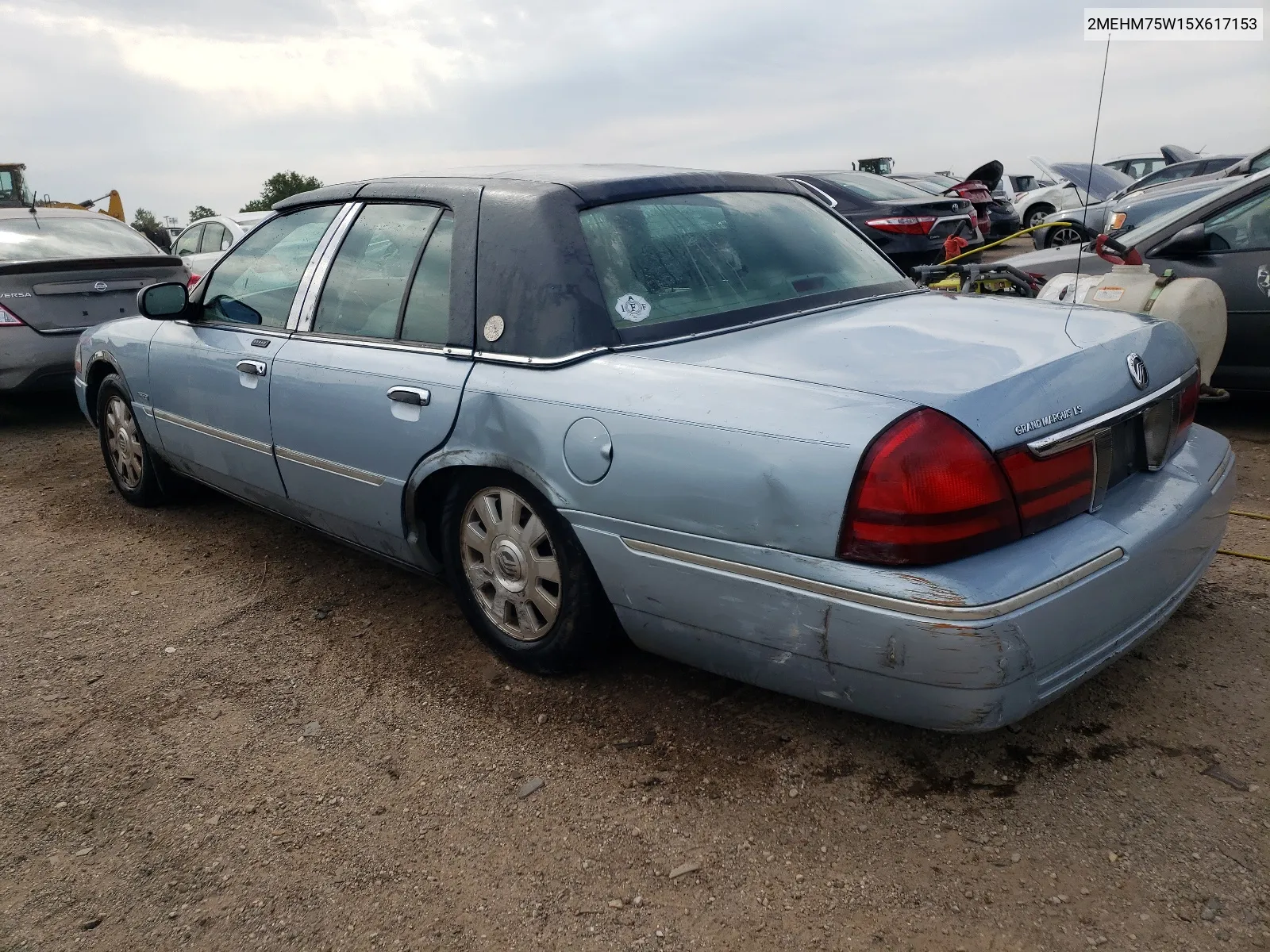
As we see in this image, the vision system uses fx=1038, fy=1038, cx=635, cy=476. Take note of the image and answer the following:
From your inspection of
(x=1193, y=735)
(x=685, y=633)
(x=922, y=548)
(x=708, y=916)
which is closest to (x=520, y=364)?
(x=685, y=633)

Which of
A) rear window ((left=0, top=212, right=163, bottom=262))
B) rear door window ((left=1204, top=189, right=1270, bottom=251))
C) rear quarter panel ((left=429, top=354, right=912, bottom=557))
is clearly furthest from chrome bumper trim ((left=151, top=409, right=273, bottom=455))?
rear door window ((left=1204, top=189, right=1270, bottom=251))

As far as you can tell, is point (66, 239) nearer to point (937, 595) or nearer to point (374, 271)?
point (374, 271)

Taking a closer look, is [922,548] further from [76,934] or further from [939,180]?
[939,180]

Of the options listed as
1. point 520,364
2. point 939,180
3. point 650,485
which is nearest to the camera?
point 650,485

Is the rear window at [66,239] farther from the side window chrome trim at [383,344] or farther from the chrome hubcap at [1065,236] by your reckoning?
the chrome hubcap at [1065,236]

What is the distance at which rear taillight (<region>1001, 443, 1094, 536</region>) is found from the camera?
87.4 inches

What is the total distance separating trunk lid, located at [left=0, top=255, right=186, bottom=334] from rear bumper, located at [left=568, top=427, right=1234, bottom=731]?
5929 millimetres

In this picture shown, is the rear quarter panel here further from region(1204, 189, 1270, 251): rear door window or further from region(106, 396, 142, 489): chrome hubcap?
region(1204, 189, 1270, 251): rear door window

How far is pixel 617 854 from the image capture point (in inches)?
92.5

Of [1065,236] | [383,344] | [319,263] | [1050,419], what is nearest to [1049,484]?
[1050,419]

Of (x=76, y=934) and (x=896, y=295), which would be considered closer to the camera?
(x=76, y=934)

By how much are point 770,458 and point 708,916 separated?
96cm

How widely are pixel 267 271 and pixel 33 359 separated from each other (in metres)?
4.12

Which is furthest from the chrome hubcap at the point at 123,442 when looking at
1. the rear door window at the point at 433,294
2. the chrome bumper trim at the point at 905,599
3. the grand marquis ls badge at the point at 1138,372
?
the grand marquis ls badge at the point at 1138,372
